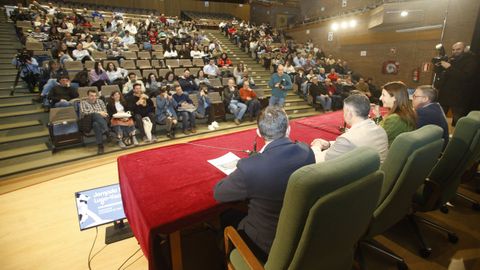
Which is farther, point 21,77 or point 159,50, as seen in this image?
point 159,50

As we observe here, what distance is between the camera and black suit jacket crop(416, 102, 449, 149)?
97.3 inches

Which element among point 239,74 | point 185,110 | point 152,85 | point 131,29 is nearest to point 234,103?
point 185,110

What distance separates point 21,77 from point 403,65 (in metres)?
12.2

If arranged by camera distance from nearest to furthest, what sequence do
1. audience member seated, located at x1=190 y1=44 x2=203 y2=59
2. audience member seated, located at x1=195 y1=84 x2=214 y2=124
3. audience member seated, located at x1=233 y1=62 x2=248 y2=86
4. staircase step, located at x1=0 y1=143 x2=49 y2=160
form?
staircase step, located at x1=0 y1=143 x2=49 y2=160
audience member seated, located at x1=195 y1=84 x2=214 y2=124
audience member seated, located at x1=233 y1=62 x2=248 y2=86
audience member seated, located at x1=190 y1=44 x2=203 y2=59

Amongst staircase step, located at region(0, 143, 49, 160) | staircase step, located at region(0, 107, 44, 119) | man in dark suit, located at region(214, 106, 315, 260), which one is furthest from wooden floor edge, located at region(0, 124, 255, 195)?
man in dark suit, located at region(214, 106, 315, 260)

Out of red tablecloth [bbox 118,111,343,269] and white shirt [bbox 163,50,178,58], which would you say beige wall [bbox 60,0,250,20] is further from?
red tablecloth [bbox 118,111,343,269]

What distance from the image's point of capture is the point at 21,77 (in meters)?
5.67

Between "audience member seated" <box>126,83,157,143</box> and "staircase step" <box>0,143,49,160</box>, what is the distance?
152cm

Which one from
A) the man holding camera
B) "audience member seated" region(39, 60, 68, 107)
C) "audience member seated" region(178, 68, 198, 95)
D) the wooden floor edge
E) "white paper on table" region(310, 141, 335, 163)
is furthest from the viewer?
"audience member seated" region(178, 68, 198, 95)

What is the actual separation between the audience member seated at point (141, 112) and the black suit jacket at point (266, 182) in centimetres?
404

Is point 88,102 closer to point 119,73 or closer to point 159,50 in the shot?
point 119,73

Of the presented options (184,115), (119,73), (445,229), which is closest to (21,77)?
(119,73)

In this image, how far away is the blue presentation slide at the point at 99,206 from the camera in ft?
6.58

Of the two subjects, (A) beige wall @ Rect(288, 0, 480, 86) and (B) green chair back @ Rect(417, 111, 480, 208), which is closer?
(B) green chair back @ Rect(417, 111, 480, 208)
